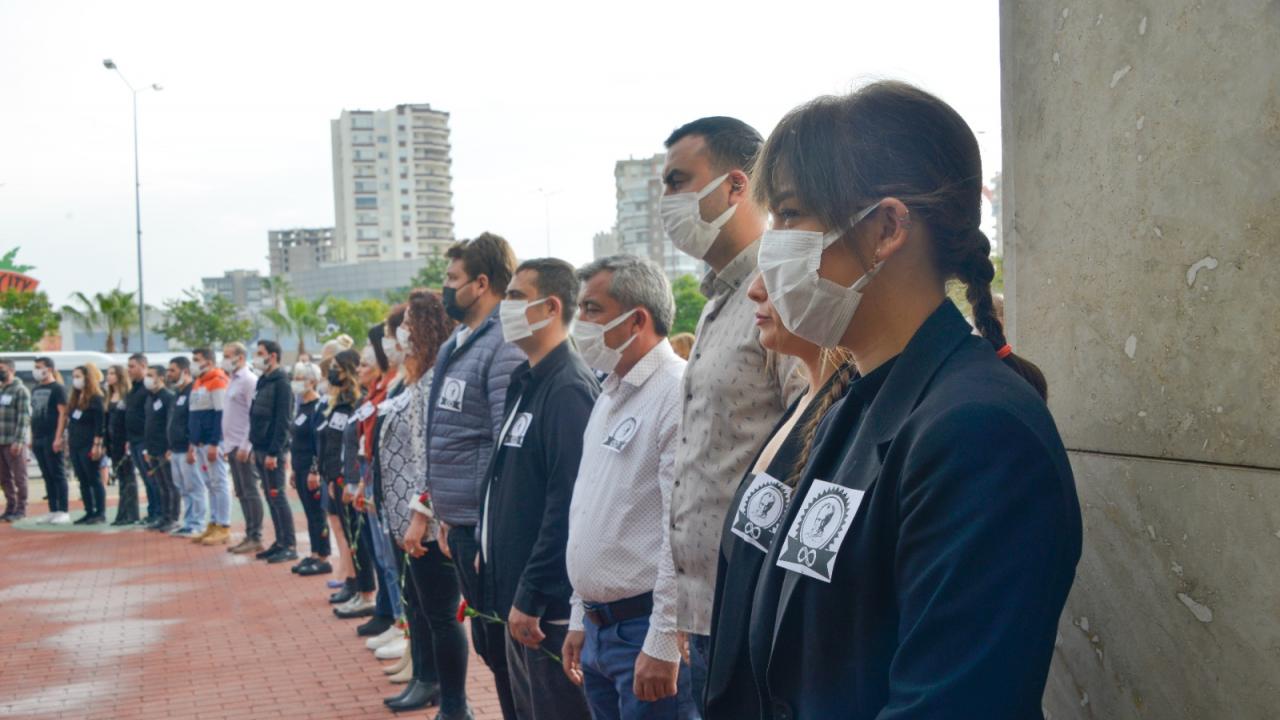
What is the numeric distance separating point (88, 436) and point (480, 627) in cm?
1263

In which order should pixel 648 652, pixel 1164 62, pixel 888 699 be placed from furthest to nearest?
pixel 648 652
pixel 1164 62
pixel 888 699

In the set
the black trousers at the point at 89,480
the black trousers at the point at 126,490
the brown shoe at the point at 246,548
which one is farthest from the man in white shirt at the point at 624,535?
the black trousers at the point at 89,480

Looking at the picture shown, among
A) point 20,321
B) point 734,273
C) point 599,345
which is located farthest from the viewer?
point 20,321

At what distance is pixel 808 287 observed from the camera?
1.69 metres

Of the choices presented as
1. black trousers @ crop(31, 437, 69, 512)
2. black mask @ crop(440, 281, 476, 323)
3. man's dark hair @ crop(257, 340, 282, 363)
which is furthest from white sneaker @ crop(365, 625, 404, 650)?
A: black trousers @ crop(31, 437, 69, 512)

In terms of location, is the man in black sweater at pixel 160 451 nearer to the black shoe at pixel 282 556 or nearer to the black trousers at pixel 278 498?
the black trousers at pixel 278 498

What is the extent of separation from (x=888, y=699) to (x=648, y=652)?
1.72 metres

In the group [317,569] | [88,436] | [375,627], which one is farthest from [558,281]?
[88,436]

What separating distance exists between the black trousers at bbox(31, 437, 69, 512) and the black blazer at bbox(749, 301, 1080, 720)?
16.6 meters

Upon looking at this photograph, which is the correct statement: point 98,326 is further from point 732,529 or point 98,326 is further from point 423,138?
point 423,138

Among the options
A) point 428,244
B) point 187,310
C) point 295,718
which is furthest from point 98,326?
point 428,244

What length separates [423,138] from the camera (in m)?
147

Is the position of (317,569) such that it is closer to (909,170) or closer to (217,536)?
(217,536)

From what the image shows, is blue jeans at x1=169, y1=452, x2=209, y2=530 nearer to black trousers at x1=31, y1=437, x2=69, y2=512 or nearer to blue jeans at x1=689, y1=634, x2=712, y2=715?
black trousers at x1=31, y1=437, x2=69, y2=512
